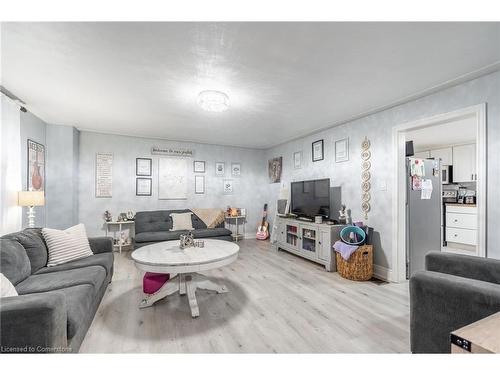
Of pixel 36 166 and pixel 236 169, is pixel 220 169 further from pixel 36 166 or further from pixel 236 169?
pixel 36 166

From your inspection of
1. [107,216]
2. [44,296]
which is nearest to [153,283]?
[44,296]

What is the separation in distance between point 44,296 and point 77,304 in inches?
14.5

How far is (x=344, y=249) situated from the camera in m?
3.13

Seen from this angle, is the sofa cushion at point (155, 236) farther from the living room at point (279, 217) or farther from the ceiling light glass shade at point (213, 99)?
the ceiling light glass shade at point (213, 99)

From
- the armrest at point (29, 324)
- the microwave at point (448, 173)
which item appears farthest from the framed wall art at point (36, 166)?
the microwave at point (448, 173)

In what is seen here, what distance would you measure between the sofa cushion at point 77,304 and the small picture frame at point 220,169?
3985 millimetres

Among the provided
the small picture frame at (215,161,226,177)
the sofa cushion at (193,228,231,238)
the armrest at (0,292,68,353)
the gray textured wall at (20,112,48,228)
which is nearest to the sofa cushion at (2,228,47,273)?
the armrest at (0,292,68,353)

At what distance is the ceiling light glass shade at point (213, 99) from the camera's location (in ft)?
8.36

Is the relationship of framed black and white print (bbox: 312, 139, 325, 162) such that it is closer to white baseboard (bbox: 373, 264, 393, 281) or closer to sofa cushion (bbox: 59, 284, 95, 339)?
white baseboard (bbox: 373, 264, 393, 281)

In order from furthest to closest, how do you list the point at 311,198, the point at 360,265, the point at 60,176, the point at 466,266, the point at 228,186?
the point at 228,186, the point at 311,198, the point at 60,176, the point at 360,265, the point at 466,266
